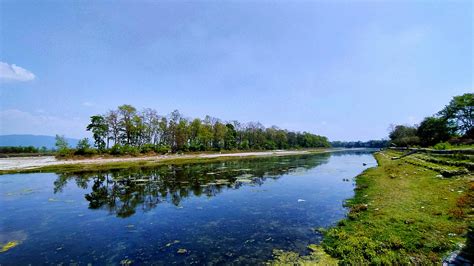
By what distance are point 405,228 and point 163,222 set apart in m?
11.0

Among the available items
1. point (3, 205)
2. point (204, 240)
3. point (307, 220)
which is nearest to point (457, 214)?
point (307, 220)

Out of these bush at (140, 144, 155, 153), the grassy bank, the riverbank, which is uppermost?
bush at (140, 144, 155, 153)

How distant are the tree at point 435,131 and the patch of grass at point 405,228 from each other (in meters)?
70.6

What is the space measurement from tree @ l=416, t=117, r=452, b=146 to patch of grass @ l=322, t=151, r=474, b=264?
70637mm

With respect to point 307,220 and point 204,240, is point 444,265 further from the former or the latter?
point 204,240

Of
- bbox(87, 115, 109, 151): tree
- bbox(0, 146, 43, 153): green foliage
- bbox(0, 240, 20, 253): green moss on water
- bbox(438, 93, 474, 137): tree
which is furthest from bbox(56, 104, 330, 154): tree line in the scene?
bbox(438, 93, 474, 137): tree

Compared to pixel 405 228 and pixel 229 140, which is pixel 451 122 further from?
pixel 405 228

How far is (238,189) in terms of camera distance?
19.7 meters

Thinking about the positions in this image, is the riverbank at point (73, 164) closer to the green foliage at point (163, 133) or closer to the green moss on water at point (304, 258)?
the green foliage at point (163, 133)

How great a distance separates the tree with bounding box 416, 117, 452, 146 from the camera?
65.3 m

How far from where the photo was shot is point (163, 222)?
1153cm

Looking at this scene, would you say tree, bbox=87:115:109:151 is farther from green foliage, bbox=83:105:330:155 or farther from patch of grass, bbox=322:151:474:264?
patch of grass, bbox=322:151:474:264

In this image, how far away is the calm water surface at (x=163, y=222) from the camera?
810 centimetres

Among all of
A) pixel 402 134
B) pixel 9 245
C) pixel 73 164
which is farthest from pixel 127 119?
pixel 402 134
